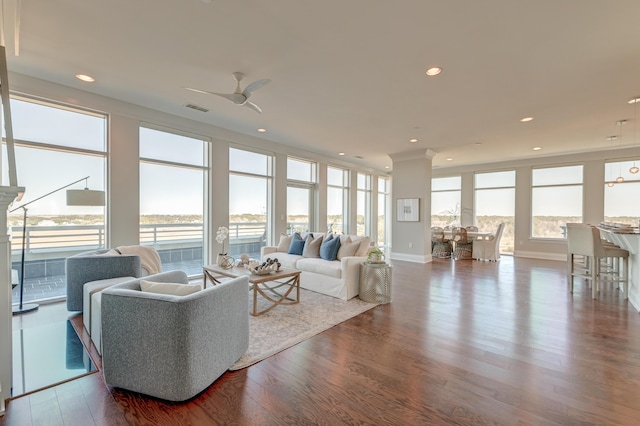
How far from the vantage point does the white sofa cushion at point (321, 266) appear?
426 cm

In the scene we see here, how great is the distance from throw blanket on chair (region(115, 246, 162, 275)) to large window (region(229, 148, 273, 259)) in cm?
195

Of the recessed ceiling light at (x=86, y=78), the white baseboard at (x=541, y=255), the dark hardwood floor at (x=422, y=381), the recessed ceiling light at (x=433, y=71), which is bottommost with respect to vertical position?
the dark hardwood floor at (x=422, y=381)

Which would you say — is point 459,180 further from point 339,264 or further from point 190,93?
point 190,93

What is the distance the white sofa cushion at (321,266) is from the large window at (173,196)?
7.37ft

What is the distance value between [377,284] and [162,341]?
2.92m

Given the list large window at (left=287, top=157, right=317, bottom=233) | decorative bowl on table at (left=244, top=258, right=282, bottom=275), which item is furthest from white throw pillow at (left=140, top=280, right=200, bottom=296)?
large window at (left=287, top=157, right=317, bottom=233)

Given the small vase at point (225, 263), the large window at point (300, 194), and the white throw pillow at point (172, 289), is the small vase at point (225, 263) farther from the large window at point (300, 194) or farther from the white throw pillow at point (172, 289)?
the large window at point (300, 194)

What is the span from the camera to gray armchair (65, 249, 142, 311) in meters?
3.38

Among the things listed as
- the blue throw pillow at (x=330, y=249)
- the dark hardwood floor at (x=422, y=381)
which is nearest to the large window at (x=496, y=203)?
the dark hardwood floor at (x=422, y=381)

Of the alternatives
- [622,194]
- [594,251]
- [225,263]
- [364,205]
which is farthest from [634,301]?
[364,205]

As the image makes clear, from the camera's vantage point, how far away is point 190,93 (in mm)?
4113

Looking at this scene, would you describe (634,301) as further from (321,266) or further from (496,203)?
(496,203)

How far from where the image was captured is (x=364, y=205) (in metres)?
9.93

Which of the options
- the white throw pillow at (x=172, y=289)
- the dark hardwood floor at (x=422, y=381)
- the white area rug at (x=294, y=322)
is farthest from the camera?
the white area rug at (x=294, y=322)
